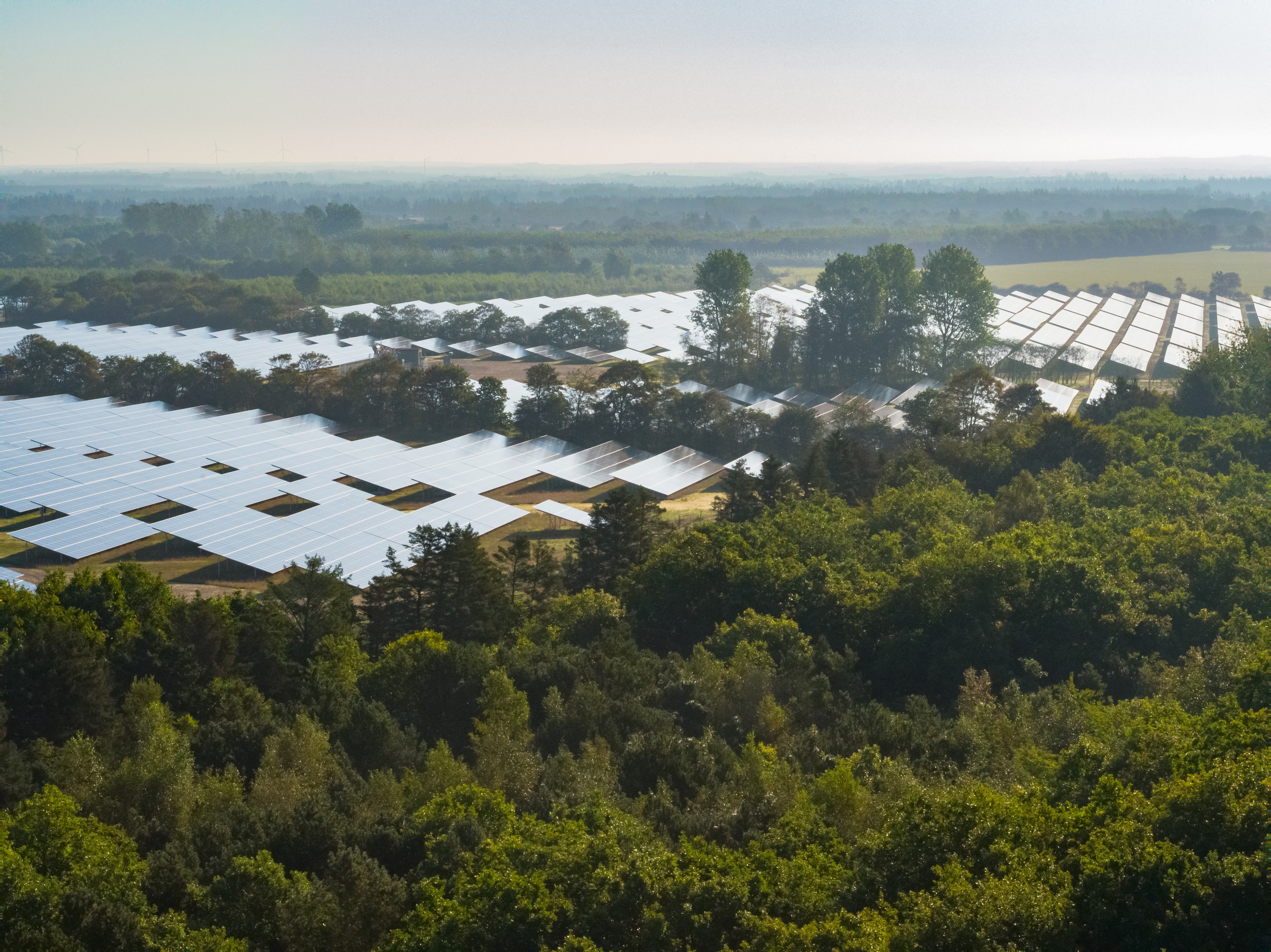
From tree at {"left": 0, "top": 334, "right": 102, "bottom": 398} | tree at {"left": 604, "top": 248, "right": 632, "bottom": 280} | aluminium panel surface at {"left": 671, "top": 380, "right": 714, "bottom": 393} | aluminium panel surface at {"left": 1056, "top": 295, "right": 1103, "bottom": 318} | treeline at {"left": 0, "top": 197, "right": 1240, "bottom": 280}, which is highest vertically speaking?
treeline at {"left": 0, "top": 197, "right": 1240, "bottom": 280}

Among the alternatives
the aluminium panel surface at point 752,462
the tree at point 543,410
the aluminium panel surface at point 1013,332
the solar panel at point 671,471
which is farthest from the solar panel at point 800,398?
the aluminium panel surface at point 1013,332

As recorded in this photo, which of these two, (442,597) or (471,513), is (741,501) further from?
(442,597)

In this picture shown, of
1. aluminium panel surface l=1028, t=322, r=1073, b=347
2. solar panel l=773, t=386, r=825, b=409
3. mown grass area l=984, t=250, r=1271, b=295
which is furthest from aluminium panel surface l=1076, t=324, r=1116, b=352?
solar panel l=773, t=386, r=825, b=409

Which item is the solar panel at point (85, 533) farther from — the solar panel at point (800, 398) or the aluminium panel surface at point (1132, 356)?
the aluminium panel surface at point (1132, 356)

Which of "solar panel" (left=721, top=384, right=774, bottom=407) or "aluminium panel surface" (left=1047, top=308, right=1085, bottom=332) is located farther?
"aluminium panel surface" (left=1047, top=308, right=1085, bottom=332)

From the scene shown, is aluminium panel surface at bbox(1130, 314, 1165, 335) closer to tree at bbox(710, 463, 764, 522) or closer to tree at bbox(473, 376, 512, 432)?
tree at bbox(473, 376, 512, 432)

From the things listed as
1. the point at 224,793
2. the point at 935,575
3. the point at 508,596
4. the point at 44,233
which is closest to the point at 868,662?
the point at 935,575

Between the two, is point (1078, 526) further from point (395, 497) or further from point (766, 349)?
point (766, 349)
